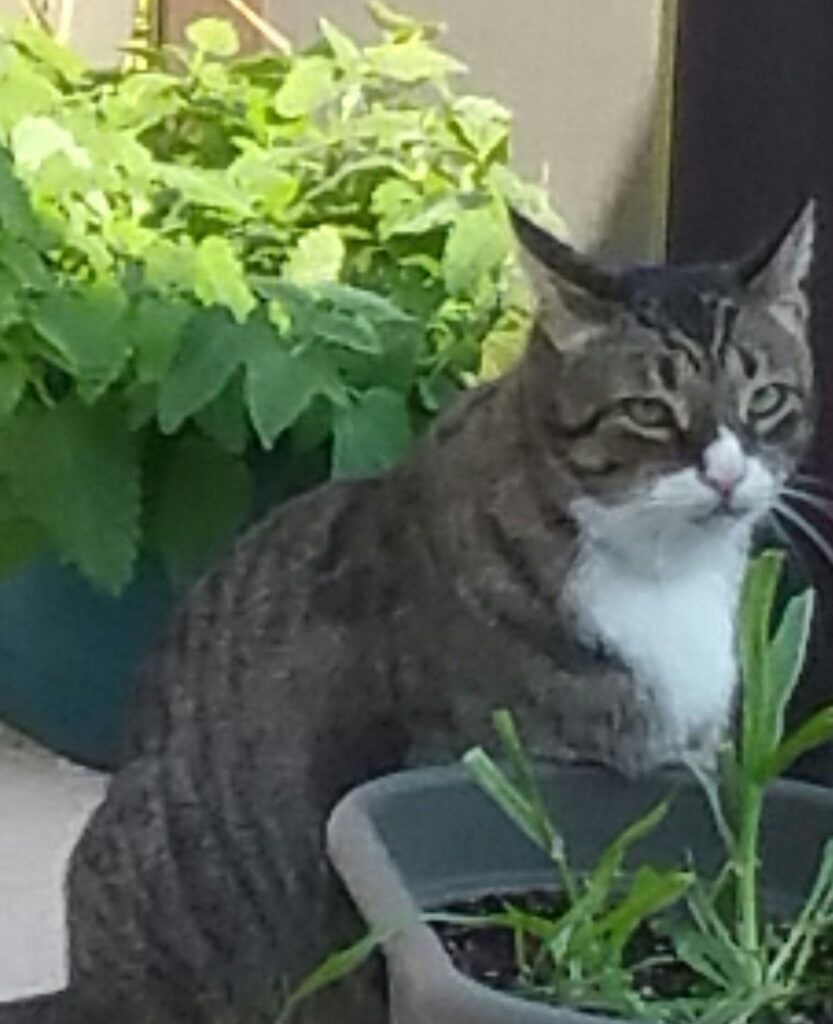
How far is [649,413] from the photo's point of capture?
1.28m

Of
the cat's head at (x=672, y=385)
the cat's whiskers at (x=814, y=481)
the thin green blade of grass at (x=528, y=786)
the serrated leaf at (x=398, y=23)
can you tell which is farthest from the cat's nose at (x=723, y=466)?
the serrated leaf at (x=398, y=23)

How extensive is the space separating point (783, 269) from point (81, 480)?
555 millimetres

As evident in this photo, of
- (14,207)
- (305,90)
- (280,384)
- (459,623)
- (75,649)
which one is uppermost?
(305,90)

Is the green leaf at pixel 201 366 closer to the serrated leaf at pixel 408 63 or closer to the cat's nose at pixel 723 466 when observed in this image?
the serrated leaf at pixel 408 63

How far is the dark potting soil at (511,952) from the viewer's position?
0.99 m

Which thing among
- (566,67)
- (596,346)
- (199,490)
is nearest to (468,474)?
(596,346)

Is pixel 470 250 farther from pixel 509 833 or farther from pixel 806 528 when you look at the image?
pixel 509 833

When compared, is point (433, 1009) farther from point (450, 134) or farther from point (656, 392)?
point (450, 134)

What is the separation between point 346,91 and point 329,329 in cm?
33

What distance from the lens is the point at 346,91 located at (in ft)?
6.26

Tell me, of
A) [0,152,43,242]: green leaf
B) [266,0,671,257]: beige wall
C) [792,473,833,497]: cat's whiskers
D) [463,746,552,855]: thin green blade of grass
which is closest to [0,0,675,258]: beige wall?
[266,0,671,257]: beige wall

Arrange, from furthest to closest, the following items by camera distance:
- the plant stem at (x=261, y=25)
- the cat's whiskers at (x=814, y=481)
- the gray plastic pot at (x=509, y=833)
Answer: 1. the plant stem at (x=261, y=25)
2. the cat's whiskers at (x=814, y=481)
3. the gray plastic pot at (x=509, y=833)

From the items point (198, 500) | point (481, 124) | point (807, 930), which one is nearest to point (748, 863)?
point (807, 930)

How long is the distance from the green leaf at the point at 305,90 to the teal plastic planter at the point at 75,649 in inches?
Answer: 14.4
